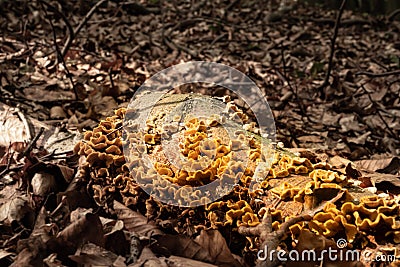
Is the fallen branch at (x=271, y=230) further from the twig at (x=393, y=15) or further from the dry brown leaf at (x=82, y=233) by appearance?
the twig at (x=393, y=15)

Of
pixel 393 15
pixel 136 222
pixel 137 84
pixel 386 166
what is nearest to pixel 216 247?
pixel 136 222

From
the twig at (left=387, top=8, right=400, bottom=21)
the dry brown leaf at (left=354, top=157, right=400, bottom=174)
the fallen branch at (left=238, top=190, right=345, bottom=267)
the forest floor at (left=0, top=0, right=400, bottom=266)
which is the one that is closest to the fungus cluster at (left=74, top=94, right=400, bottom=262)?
the fallen branch at (left=238, top=190, right=345, bottom=267)

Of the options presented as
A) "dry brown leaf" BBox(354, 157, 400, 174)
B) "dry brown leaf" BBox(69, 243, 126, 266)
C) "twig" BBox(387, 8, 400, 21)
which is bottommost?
"twig" BBox(387, 8, 400, 21)

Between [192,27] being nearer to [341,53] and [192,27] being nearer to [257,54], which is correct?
[257,54]

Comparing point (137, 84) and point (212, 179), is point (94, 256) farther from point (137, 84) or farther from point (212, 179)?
point (137, 84)

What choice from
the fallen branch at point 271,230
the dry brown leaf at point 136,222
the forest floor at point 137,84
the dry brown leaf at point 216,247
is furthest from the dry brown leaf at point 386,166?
the dry brown leaf at point 136,222

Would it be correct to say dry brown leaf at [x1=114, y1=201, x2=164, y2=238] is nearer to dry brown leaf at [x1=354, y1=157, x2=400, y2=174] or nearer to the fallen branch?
the fallen branch
